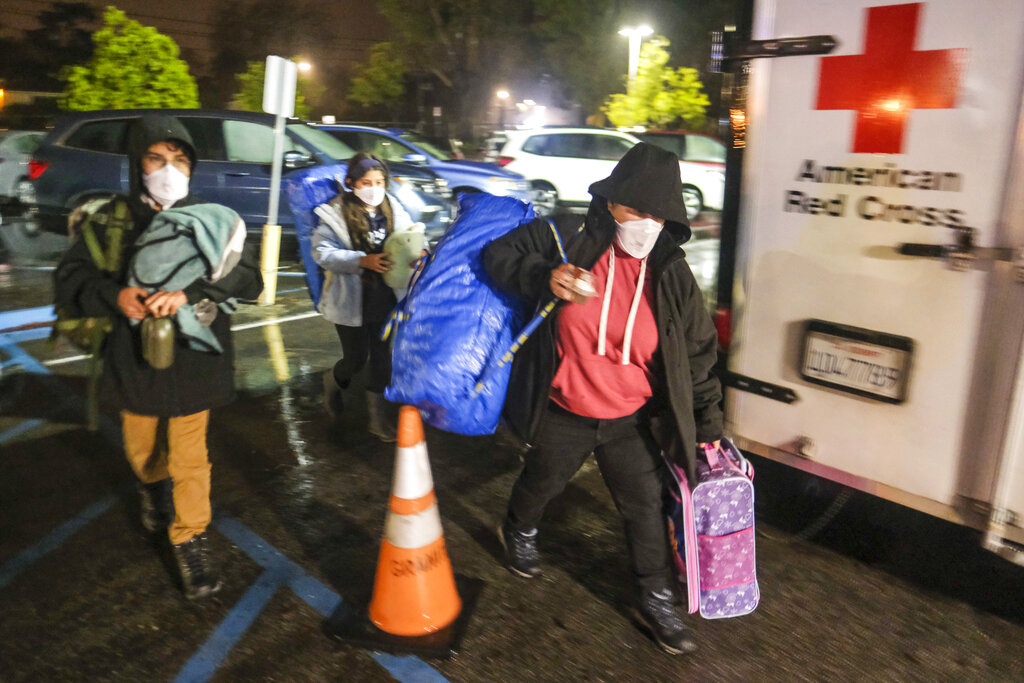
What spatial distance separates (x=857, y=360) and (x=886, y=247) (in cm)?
43

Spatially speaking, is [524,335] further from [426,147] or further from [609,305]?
[426,147]

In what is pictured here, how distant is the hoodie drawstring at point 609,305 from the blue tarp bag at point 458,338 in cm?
32

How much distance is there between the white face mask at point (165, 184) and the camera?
9.64 ft

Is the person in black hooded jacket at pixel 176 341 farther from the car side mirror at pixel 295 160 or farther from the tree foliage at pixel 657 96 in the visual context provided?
the tree foliage at pixel 657 96

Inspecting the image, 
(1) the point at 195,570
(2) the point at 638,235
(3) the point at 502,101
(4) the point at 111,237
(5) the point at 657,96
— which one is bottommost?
(1) the point at 195,570

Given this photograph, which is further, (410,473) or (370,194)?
(370,194)

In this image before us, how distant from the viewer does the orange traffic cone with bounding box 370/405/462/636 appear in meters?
2.82

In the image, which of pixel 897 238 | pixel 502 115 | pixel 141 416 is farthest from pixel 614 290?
pixel 502 115

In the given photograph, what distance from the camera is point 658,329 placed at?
106 inches

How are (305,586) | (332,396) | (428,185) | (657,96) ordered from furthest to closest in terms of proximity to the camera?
(657,96), (428,185), (332,396), (305,586)

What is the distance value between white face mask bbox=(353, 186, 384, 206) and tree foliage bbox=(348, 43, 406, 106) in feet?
161

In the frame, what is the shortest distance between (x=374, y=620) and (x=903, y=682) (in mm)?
1905

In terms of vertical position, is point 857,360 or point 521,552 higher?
point 857,360

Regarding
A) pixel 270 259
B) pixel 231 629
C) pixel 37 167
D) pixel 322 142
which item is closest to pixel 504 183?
pixel 322 142
